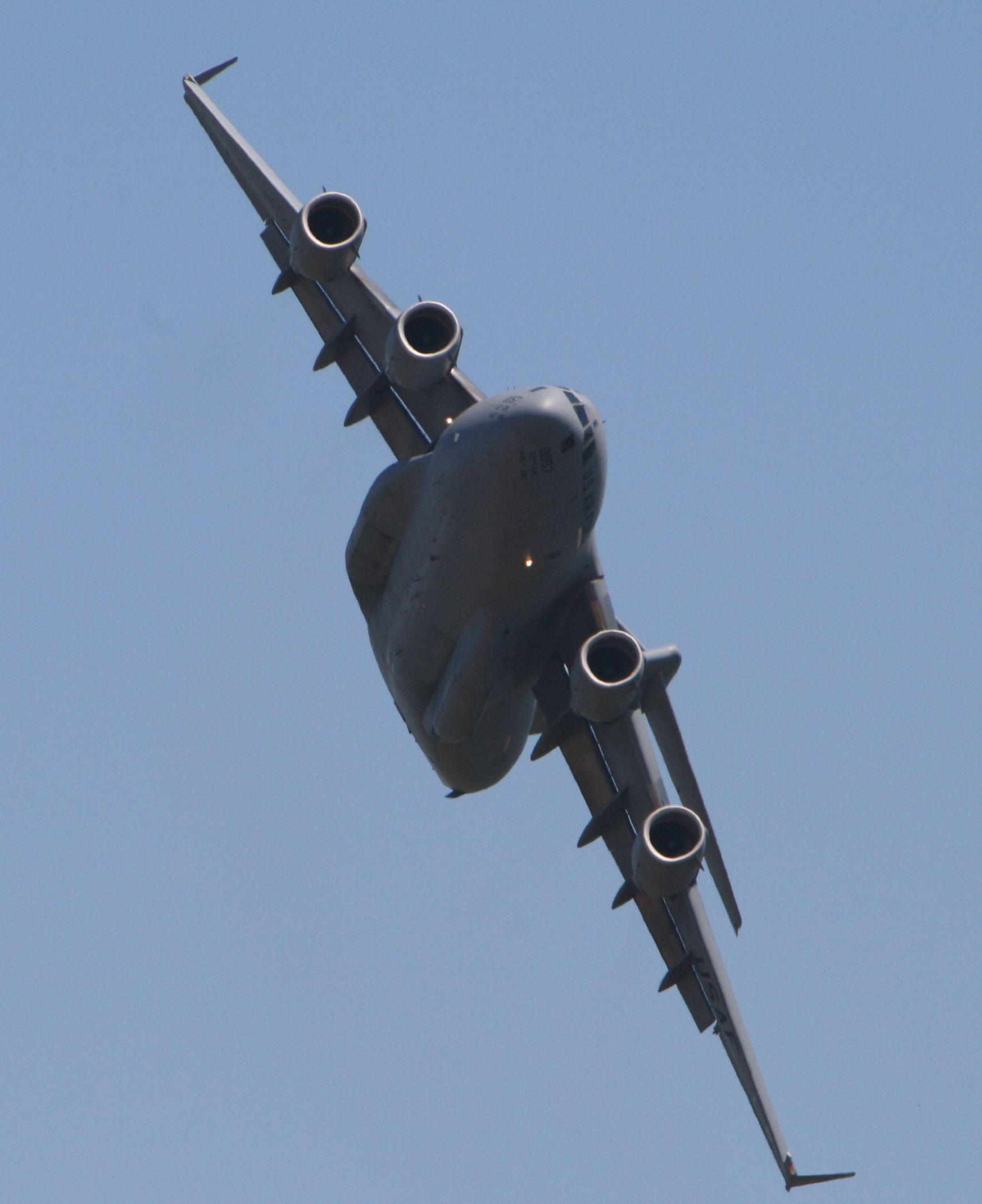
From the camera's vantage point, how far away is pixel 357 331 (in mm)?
27219

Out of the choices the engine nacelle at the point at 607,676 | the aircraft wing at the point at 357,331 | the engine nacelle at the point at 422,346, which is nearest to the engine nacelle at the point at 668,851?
the engine nacelle at the point at 607,676

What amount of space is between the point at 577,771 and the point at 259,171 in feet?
32.2

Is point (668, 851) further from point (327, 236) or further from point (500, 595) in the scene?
point (327, 236)

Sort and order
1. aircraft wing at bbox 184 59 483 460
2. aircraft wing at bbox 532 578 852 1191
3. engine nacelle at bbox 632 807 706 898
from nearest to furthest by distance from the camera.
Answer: engine nacelle at bbox 632 807 706 898, aircraft wing at bbox 532 578 852 1191, aircraft wing at bbox 184 59 483 460

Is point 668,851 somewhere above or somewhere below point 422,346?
below

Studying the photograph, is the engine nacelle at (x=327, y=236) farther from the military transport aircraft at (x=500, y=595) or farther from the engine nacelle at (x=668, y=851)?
the engine nacelle at (x=668, y=851)

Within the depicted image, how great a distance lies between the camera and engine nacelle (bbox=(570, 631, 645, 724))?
24.6 meters

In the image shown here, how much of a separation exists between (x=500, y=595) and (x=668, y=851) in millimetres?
4169

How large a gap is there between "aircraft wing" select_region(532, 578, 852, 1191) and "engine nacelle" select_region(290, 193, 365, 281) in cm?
581

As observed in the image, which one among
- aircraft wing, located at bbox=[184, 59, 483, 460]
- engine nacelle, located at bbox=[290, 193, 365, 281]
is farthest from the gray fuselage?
engine nacelle, located at bbox=[290, 193, 365, 281]

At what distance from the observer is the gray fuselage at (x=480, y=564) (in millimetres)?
22594

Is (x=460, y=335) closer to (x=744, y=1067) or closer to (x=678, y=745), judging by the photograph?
(x=678, y=745)

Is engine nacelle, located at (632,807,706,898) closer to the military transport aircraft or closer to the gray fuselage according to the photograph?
the military transport aircraft

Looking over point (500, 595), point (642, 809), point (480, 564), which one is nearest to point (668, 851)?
point (642, 809)
